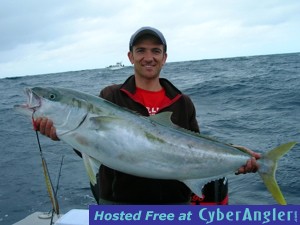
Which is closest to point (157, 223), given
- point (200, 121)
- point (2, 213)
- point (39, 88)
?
point (39, 88)

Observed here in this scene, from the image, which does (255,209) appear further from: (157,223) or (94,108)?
(94,108)

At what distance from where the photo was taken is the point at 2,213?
26.1ft

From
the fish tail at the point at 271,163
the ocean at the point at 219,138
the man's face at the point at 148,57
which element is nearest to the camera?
the fish tail at the point at 271,163

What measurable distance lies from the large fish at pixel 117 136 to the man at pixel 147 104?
39 centimetres

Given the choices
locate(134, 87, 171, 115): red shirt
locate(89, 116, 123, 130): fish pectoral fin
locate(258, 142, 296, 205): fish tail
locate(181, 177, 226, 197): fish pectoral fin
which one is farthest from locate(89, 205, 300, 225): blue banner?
locate(134, 87, 171, 115): red shirt

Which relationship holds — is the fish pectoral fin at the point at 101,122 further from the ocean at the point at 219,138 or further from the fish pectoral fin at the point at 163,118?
the ocean at the point at 219,138

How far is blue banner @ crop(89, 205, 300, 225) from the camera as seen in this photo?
3105 mm

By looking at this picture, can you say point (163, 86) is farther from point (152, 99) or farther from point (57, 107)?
point (57, 107)

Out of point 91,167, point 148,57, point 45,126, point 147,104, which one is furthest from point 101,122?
point 148,57

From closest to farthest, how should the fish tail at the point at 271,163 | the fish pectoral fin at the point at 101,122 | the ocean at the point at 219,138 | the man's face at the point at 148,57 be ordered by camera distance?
1. the fish pectoral fin at the point at 101,122
2. the fish tail at the point at 271,163
3. the man's face at the point at 148,57
4. the ocean at the point at 219,138

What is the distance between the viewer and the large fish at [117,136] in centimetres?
349

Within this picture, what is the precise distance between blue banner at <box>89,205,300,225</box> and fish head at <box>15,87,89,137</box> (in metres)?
0.86

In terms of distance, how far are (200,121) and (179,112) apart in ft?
38.6

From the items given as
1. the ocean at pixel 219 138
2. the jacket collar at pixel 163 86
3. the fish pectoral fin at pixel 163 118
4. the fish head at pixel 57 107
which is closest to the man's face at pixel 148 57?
the jacket collar at pixel 163 86
